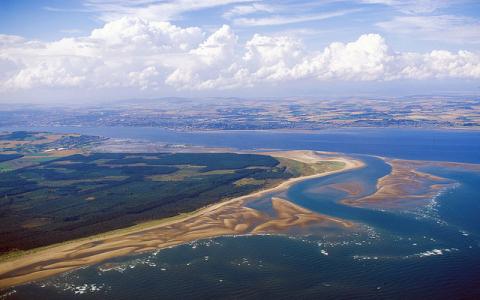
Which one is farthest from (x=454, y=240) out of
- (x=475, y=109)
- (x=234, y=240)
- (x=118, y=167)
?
(x=475, y=109)

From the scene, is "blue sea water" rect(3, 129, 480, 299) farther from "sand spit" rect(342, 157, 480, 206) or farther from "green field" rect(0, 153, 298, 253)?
"green field" rect(0, 153, 298, 253)

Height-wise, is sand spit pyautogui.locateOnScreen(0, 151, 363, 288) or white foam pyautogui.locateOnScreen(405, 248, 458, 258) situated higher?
sand spit pyautogui.locateOnScreen(0, 151, 363, 288)

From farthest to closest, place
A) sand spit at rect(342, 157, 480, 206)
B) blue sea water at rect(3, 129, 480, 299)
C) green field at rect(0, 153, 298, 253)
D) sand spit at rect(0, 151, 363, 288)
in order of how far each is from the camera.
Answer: sand spit at rect(342, 157, 480, 206), green field at rect(0, 153, 298, 253), sand spit at rect(0, 151, 363, 288), blue sea water at rect(3, 129, 480, 299)

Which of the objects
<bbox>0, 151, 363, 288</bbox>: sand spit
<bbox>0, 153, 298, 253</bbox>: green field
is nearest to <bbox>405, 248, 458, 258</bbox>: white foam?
<bbox>0, 151, 363, 288</bbox>: sand spit

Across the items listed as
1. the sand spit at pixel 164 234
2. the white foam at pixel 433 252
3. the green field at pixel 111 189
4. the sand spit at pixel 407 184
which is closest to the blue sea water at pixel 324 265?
the white foam at pixel 433 252

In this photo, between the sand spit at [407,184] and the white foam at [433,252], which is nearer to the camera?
the white foam at [433,252]

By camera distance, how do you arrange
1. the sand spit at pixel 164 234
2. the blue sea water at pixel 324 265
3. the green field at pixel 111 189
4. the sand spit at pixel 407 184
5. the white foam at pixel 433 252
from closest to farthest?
the blue sea water at pixel 324 265 → the sand spit at pixel 164 234 → the white foam at pixel 433 252 → the green field at pixel 111 189 → the sand spit at pixel 407 184

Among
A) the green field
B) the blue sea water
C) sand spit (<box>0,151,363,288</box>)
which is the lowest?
the blue sea water

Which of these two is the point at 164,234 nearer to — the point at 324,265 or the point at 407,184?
the point at 324,265

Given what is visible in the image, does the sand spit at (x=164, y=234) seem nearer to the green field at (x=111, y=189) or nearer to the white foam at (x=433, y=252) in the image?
the green field at (x=111, y=189)
